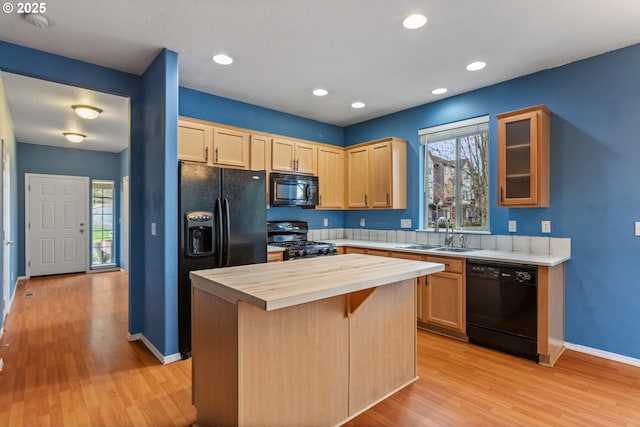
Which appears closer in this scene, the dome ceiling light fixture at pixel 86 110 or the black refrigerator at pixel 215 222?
the black refrigerator at pixel 215 222

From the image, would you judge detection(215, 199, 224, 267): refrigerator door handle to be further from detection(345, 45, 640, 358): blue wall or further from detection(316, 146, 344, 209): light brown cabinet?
detection(345, 45, 640, 358): blue wall

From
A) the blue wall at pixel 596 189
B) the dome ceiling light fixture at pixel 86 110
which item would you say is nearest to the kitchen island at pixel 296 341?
the blue wall at pixel 596 189

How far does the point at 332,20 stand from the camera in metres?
2.42

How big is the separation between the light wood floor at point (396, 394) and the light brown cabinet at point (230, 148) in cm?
202

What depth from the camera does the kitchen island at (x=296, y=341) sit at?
1.60 metres

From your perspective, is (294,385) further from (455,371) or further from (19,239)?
(19,239)

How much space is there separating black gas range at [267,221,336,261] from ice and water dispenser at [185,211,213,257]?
A: 0.92 m

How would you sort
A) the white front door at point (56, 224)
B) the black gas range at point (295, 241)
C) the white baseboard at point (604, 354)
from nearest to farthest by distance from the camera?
1. the white baseboard at point (604, 354)
2. the black gas range at point (295, 241)
3. the white front door at point (56, 224)

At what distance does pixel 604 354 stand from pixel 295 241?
3.34 metres

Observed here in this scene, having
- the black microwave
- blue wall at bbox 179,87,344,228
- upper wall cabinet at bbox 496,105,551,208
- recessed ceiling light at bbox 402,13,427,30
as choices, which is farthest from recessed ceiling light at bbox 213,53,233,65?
upper wall cabinet at bbox 496,105,551,208

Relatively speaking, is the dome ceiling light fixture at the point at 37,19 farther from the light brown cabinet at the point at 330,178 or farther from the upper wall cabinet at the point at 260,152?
the light brown cabinet at the point at 330,178

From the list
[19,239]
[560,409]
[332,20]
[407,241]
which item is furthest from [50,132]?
[560,409]

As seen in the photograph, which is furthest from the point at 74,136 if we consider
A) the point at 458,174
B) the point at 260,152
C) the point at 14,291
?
the point at 458,174

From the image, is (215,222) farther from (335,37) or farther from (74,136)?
(74,136)
